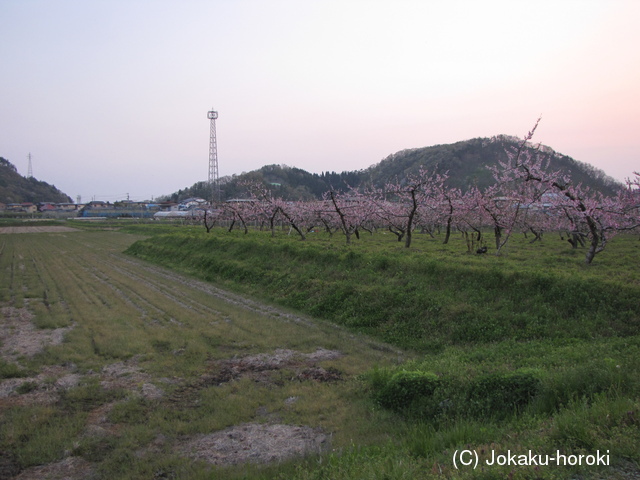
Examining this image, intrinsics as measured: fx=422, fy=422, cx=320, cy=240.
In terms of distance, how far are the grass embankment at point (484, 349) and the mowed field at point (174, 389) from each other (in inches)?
33.6

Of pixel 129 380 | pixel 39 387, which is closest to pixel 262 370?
pixel 129 380

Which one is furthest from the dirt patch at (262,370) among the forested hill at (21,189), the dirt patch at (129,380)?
the forested hill at (21,189)

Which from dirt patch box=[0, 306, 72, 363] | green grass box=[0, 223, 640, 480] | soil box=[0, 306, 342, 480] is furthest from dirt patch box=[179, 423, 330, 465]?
dirt patch box=[0, 306, 72, 363]

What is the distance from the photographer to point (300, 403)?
7.44 meters

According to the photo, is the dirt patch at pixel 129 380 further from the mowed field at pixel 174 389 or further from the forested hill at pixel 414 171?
the forested hill at pixel 414 171

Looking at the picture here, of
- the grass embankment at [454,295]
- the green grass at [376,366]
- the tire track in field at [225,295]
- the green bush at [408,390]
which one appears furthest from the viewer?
the tire track in field at [225,295]

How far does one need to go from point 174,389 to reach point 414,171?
9417 cm

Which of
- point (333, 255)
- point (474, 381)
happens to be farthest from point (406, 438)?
point (333, 255)

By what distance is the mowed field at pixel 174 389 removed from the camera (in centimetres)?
573

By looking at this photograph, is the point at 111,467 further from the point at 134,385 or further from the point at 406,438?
the point at 406,438

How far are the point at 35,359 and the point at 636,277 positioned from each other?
1510cm

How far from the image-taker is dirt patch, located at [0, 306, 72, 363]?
989 cm

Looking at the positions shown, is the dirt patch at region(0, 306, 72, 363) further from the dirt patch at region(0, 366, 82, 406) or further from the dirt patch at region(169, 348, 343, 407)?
the dirt patch at region(169, 348, 343, 407)

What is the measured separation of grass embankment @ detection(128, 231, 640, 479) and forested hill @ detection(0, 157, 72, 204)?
168649mm
